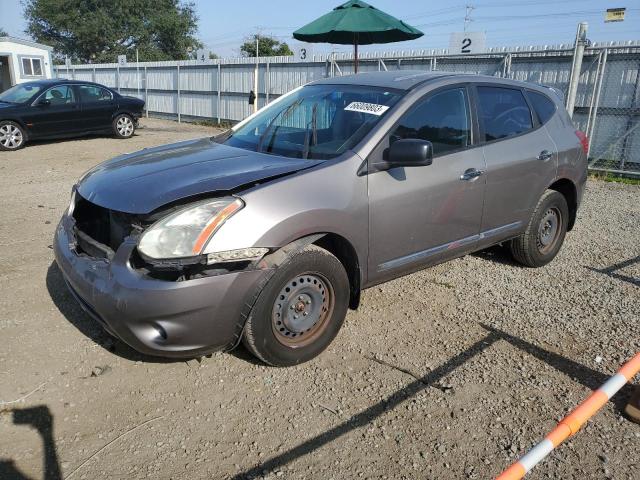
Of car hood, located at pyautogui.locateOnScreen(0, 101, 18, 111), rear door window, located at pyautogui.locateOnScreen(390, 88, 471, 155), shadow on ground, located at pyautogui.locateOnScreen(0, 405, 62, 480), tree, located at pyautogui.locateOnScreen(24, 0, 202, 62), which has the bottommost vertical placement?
shadow on ground, located at pyautogui.locateOnScreen(0, 405, 62, 480)

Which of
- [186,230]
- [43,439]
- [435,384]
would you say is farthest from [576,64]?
[43,439]

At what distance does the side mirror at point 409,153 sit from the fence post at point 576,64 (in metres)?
7.80

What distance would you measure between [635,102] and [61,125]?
12.2 meters

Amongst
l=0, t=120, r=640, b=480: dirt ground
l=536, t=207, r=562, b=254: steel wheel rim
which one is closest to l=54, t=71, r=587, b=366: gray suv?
l=536, t=207, r=562, b=254: steel wheel rim

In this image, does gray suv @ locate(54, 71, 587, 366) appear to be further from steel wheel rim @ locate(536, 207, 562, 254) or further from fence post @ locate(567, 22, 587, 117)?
fence post @ locate(567, 22, 587, 117)

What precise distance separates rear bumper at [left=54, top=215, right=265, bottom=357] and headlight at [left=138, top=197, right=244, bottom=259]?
0.14m

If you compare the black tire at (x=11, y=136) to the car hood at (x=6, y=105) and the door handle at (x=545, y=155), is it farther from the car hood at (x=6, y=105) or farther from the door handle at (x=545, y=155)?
the door handle at (x=545, y=155)

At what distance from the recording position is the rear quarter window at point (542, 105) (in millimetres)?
4629

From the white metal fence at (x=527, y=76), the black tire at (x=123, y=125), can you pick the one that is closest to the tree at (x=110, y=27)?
the white metal fence at (x=527, y=76)

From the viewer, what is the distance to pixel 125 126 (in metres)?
13.6

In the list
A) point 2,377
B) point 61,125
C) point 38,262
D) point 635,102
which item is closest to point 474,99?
point 2,377

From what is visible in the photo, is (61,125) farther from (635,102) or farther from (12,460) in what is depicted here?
(635,102)

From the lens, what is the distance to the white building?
77.0 feet

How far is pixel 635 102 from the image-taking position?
943 centimetres
